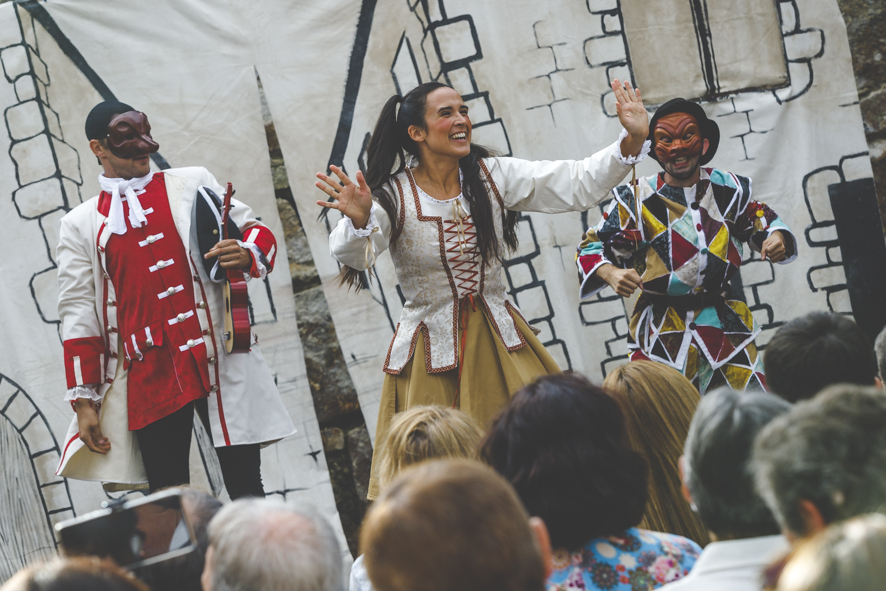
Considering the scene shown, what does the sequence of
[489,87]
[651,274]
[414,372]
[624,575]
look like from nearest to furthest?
[624,575] → [414,372] → [651,274] → [489,87]

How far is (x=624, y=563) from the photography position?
1.52 meters

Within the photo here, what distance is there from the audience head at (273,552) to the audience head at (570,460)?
41 centimetres

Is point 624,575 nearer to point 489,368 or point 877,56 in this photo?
point 489,368

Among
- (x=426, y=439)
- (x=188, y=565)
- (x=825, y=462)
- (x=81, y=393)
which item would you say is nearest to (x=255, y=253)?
(x=81, y=393)

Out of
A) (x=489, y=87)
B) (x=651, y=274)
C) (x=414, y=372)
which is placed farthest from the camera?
(x=489, y=87)

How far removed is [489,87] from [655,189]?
3.26ft

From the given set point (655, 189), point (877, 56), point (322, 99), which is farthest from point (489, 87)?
point (877, 56)

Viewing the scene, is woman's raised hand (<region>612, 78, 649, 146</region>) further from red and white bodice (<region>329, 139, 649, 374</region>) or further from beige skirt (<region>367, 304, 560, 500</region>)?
beige skirt (<region>367, 304, 560, 500</region>)

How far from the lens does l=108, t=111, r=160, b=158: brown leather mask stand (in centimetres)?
292

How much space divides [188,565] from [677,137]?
2310 mm

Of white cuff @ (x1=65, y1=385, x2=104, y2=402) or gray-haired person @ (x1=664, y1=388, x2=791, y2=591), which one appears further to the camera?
white cuff @ (x1=65, y1=385, x2=104, y2=402)

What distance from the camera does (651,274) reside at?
3.14 metres

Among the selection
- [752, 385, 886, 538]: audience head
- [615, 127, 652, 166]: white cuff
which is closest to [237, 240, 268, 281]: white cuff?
[615, 127, 652, 166]: white cuff

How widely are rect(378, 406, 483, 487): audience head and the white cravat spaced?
1.43 meters
